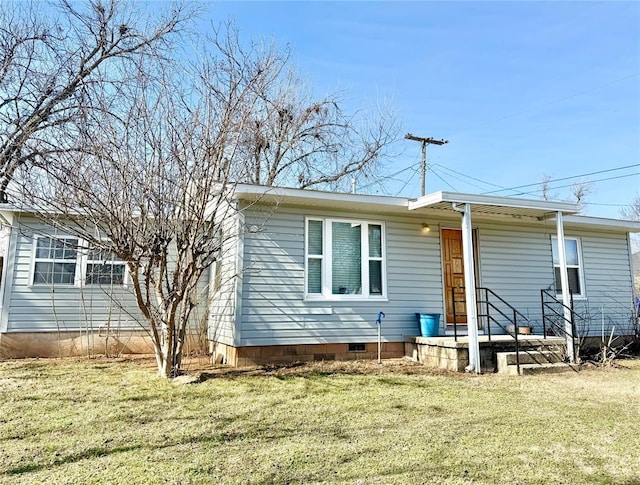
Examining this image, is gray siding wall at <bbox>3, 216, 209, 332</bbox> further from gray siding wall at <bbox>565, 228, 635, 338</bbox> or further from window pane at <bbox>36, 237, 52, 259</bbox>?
gray siding wall at <bbox>565, 228, 635, 338</bbox>

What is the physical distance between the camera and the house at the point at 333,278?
689cm

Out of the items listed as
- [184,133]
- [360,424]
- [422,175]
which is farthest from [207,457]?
[422,175]

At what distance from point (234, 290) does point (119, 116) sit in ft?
10.3

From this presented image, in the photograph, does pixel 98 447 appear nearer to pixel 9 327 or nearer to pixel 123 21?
pixel 9 327

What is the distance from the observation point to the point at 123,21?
1135cm

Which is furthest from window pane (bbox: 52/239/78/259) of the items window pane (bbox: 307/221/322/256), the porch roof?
the porch roof

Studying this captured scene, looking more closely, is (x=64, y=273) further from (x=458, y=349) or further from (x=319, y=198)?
(x=458, y=349)

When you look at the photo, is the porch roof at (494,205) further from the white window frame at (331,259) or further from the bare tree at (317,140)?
the bare tree at (317,140)

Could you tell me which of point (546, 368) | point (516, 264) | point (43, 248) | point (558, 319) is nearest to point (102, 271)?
point (43, 248)

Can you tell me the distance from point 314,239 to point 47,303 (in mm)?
5412

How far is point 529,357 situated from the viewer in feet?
21.9

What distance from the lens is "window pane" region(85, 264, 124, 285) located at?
827 cm

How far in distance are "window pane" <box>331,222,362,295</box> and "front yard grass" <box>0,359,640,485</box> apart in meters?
1.67

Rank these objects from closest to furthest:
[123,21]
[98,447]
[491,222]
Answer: [98,447] < [491,222] < [123,21]
